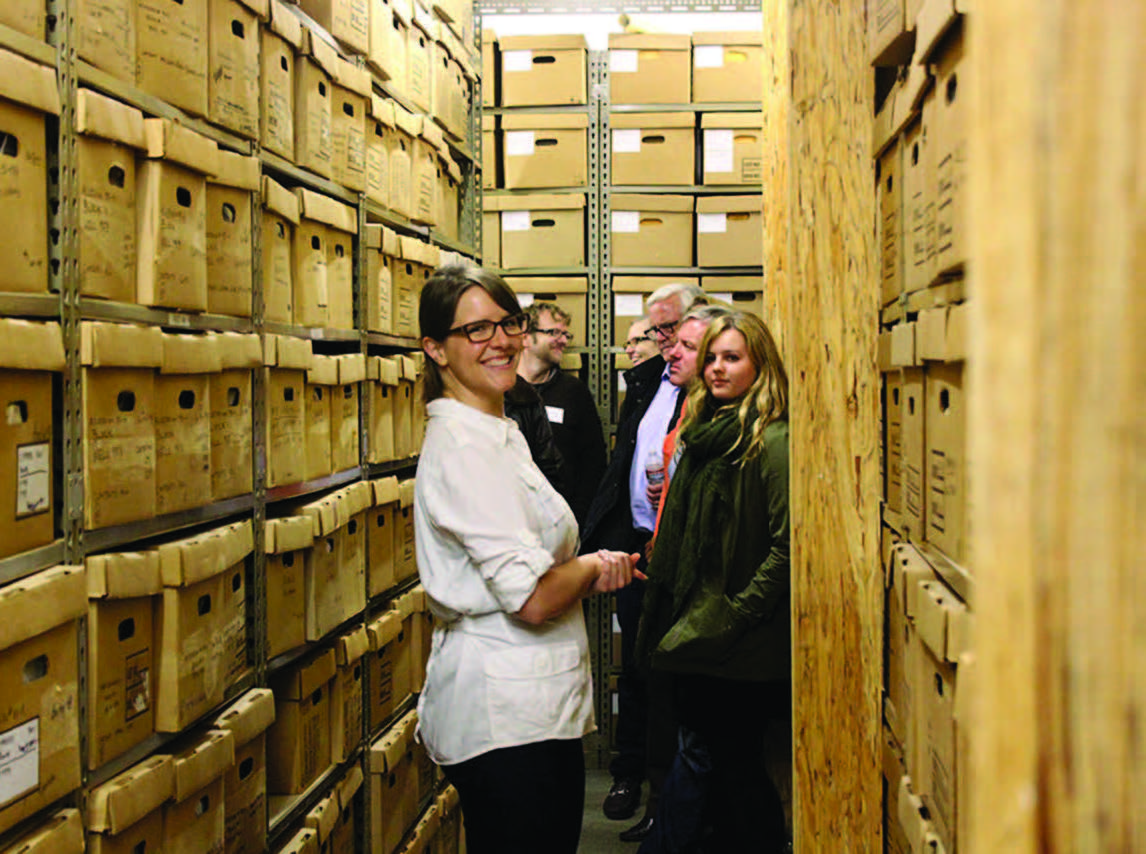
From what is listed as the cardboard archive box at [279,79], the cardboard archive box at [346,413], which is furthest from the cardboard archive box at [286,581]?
the cardboard archive box at [279,79]

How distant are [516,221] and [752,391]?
2.53 m

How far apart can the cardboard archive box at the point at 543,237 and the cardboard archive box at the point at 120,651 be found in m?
3.36

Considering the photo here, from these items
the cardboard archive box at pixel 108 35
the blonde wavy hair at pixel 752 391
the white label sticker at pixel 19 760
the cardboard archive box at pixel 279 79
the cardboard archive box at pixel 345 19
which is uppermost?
the cardboard archive box at pixel 345 19

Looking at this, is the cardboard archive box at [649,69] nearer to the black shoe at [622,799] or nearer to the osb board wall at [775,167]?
the osb board wall at [775,167]

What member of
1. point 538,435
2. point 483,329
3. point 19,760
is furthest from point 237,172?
point 538,435

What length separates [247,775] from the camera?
2.31 meters

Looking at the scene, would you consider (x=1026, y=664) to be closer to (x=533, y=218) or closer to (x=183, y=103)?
A: (x=183, y=103)

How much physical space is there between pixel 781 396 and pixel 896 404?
134 centimetres

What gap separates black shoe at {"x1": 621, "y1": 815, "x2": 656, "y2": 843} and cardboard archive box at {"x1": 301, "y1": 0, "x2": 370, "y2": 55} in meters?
2.93

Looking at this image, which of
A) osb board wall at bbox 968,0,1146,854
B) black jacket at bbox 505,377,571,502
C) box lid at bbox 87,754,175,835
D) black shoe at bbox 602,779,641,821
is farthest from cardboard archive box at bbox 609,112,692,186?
osb board wall at bbox 968,0,1146,854

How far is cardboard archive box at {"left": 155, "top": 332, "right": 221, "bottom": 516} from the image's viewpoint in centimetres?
196

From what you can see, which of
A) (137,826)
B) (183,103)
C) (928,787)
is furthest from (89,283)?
(928,787)

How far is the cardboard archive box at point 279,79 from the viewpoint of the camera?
95.1 inches

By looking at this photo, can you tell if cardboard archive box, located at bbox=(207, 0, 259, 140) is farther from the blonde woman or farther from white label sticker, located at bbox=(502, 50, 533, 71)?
white label sticker, located at bbox=(502, 50, 533, 71)
